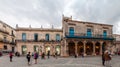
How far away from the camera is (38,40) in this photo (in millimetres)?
47062

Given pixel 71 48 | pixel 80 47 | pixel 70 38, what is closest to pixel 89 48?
pixel 80 47

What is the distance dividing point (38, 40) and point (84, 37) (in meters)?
14.3

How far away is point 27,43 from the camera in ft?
153

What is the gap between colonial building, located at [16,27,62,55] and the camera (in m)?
46.7

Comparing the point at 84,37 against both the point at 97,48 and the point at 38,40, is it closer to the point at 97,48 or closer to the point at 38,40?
the point at 97,48

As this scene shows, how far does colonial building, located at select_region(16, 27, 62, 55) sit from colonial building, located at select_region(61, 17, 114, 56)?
8.33 meters

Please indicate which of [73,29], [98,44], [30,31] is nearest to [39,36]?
[30,31]

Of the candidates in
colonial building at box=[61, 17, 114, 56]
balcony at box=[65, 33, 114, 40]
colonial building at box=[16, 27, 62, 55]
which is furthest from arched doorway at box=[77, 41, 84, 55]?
colonial building at box=[16, 27, 62, 55]

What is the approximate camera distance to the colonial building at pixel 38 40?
46656 millimetres

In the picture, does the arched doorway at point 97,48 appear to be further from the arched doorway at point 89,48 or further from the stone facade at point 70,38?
the arched doorway at point 89,48

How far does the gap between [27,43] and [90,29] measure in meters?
17.4

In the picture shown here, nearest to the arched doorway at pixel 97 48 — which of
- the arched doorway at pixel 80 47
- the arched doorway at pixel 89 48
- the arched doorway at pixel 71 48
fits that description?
the arched doorway at pixel 89 48

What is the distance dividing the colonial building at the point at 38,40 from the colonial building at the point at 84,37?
8325mm

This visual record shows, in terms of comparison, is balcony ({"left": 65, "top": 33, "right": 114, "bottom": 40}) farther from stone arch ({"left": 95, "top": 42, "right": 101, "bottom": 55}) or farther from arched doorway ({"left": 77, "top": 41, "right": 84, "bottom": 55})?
arched doorway ({"left": 77, "top": 41, "right": 84, "bottom": 55})
